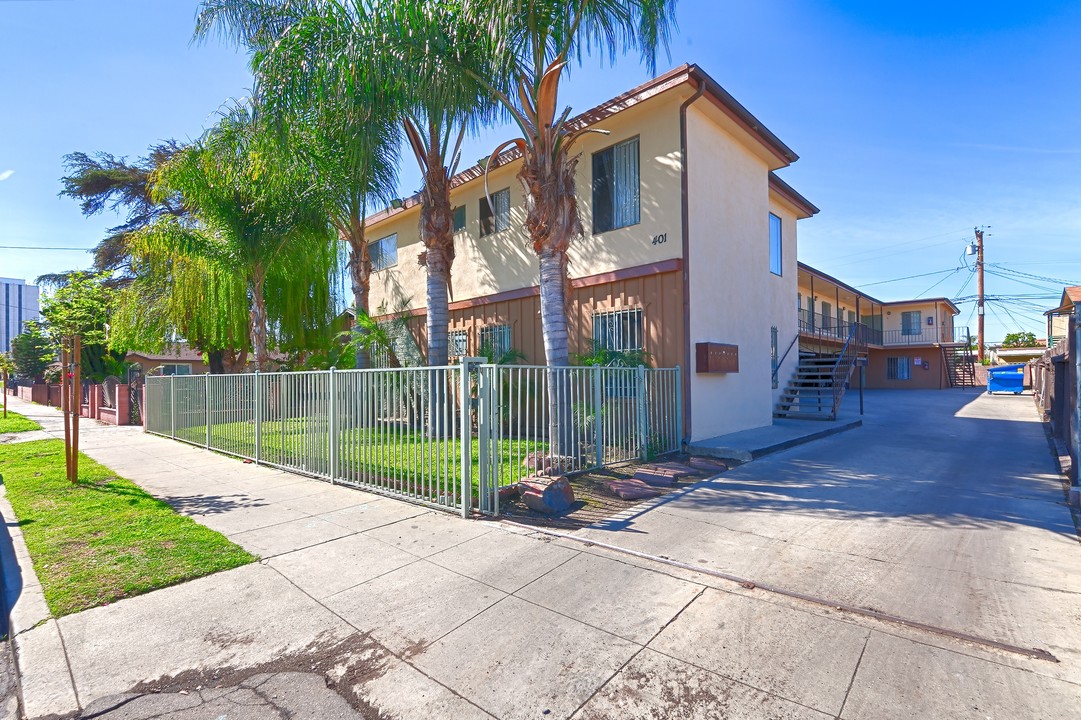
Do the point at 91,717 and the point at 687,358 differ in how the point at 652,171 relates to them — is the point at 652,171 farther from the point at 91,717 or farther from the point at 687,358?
the point at 91,717

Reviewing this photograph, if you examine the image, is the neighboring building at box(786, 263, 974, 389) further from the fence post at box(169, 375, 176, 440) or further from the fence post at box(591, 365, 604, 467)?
the fence post at box(169, 375, 176, 440)

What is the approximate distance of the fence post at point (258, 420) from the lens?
30.7 ft

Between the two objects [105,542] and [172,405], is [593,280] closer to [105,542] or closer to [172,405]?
[105,542]

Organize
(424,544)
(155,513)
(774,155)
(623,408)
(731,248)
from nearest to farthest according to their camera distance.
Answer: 1. (424,544)
2. (155,513)
3. (623,408)
4. (731,248)
5. (774,155)

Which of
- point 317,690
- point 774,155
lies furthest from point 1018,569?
point 774,155

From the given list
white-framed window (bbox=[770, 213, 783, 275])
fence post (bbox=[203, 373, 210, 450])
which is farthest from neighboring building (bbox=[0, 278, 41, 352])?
white-framed window (bbox=[770, 213, 783, 275])

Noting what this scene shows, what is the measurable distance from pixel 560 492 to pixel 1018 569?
4090 millimetres

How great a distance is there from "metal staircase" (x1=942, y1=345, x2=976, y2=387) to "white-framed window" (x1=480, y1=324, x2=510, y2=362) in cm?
3245

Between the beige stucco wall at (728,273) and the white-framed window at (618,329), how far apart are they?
1.16 metres

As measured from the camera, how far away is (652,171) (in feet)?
35.0

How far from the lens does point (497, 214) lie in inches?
552

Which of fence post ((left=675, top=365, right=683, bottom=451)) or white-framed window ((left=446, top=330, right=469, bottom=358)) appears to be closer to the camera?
fence post ((left=675, top=365, right=683, bottom=451))

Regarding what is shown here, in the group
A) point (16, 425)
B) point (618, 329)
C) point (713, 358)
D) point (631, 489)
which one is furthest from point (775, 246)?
point (16, 425)

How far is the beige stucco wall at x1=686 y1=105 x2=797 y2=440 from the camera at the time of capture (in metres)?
10.5
